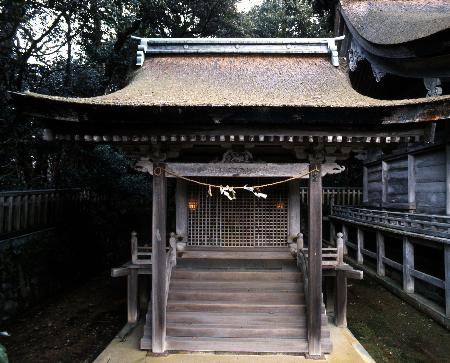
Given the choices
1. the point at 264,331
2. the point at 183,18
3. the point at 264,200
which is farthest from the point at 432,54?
the point at 183,18

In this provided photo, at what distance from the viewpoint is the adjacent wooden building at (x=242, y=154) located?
6.11 meters

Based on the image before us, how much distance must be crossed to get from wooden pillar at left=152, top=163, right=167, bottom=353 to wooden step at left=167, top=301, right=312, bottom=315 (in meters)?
0.72

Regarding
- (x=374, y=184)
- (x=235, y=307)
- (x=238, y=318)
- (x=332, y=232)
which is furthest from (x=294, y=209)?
(x=332, y=232)

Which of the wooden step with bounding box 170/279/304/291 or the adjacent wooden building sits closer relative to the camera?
the adjacent wooden building

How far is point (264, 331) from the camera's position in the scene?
7.23 m

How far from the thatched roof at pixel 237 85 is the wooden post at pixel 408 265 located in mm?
5922

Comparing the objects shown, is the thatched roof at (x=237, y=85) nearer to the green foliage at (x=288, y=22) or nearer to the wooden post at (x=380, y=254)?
the wooden post at (x=380, y=254)

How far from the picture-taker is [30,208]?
35.1ft

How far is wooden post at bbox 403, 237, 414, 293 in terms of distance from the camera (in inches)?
428

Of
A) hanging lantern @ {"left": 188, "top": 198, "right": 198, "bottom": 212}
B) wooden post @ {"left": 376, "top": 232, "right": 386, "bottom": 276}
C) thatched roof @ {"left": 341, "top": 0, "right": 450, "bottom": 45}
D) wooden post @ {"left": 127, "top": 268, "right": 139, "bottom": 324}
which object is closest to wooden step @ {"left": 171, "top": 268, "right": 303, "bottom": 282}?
wooden post @ {"left": 127, "top": 268, "right": 139, "bottom": 324}

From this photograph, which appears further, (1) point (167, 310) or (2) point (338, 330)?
(2) point (338, 330)

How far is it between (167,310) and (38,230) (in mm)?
6174

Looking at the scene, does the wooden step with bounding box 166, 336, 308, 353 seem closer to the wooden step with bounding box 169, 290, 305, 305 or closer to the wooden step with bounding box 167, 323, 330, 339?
the wooden step with bounding box 167, 323, 330, 339

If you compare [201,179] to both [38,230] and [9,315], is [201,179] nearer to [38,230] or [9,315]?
[38,230]
